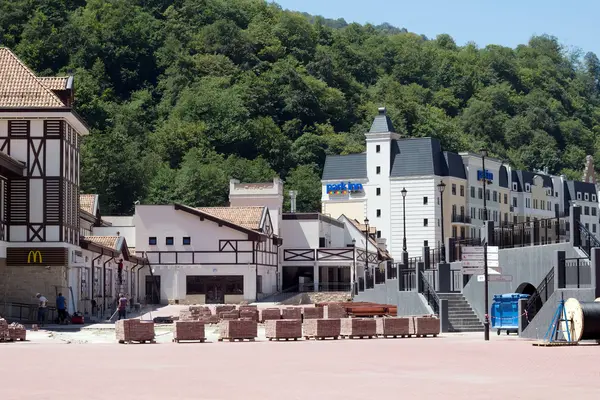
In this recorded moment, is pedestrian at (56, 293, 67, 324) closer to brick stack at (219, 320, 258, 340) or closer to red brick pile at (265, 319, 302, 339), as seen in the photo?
brick stack at (219, 320, 258, 340)

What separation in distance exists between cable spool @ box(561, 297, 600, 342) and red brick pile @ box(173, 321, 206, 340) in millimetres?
11856

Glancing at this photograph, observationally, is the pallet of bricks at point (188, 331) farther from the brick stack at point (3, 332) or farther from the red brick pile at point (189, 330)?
the brick stack at point (3, 332)

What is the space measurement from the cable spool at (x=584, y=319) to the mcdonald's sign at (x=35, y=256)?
91.8 feet

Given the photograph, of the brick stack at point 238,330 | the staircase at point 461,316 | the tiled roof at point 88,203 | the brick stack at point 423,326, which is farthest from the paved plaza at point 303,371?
the tiled roof at point 88,203

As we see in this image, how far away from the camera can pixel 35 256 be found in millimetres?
53906

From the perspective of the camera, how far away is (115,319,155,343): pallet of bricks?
37.4m

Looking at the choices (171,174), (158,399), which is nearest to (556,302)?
(158,399)

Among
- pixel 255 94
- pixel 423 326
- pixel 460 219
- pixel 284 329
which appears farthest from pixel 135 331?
pixel 255 94

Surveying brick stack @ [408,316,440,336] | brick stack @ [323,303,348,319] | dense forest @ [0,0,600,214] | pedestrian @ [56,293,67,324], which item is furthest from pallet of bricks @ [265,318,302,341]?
dense forest @ [0,0,600,214]

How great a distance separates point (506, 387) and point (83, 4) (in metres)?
153

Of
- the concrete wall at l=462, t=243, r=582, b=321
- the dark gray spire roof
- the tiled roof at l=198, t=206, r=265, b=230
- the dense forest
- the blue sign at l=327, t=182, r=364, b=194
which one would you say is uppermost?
the dense forest

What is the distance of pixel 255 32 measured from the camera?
170 m

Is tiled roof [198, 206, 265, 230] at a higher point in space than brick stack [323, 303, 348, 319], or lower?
higher

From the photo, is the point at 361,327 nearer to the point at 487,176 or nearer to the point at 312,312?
the point at 312,312
